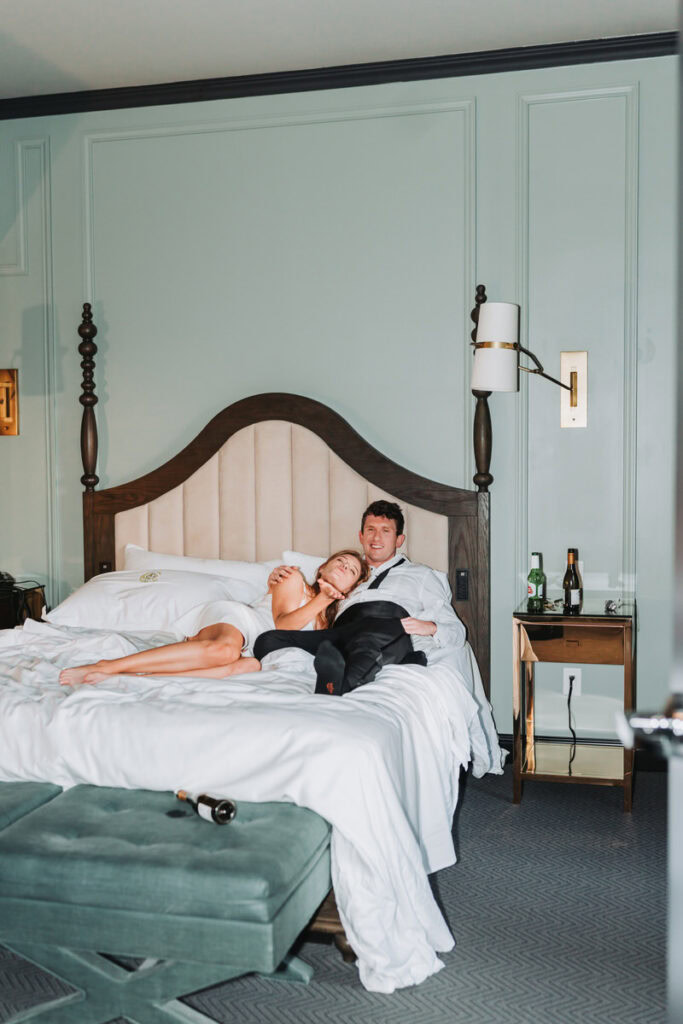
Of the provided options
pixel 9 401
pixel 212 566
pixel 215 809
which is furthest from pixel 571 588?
pixel 9 401

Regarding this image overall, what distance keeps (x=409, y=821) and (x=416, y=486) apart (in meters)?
1.90

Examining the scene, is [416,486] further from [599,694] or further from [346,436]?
[599,694]

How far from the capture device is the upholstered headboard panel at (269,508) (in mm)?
4070

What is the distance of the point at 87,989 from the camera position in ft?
6.58

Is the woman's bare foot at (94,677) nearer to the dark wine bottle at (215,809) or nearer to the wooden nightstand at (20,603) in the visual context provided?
the dark wine bottle at (215,809)

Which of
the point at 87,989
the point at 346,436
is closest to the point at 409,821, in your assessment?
the point at 87,989

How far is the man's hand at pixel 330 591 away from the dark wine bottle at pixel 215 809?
151cm

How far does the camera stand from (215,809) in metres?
2.10

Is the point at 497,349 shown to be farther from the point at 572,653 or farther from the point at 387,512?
the point at 572,653

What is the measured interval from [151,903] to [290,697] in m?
0.79

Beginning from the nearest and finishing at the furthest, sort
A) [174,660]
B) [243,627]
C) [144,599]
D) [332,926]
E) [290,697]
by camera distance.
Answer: [332,926], [290,697], [174,660], [243,627], [144,599]

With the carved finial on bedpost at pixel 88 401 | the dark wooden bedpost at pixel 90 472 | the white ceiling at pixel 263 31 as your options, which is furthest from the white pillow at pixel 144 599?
the white ceiling at pixel 263 31

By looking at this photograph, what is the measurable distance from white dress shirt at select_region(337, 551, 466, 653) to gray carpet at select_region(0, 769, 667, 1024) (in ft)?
2.23

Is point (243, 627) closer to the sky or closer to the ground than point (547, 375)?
closer to the ground
